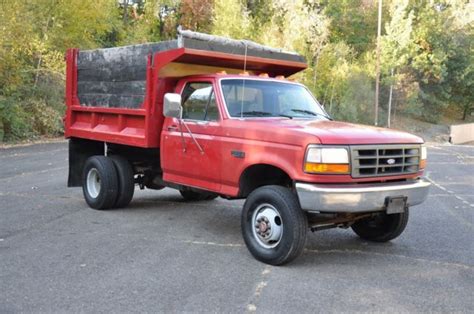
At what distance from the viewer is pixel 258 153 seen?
5.72 m

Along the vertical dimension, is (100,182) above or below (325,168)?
below

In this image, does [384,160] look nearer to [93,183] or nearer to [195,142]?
[195,142]

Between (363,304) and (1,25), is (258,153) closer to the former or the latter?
(363,304)

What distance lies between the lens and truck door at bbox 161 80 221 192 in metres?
6.33

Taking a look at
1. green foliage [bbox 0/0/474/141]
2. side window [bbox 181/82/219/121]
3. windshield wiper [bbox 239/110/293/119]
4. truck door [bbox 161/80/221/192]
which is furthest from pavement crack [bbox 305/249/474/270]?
green foliage [bbox 0/0/474/141]

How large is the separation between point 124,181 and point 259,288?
3947mm

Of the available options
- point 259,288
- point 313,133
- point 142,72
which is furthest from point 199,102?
point 259,288

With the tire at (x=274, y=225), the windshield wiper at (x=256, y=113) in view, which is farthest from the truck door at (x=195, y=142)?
the tire at (x=274, y=225)

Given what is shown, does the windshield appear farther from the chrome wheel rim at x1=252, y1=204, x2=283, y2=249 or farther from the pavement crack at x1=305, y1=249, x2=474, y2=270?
the pavement crack at x1=305, y1=249, x2=474, y2=270

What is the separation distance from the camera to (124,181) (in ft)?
26.8

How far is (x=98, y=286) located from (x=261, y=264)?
1.73m

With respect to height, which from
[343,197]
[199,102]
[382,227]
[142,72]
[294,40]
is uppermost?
[294,40]

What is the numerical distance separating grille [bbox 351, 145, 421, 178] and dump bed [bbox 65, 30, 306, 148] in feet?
8.58

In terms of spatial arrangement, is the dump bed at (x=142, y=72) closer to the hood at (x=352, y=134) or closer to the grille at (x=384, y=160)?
the hood at (x=352, y=134)
